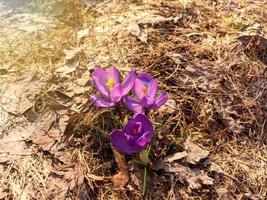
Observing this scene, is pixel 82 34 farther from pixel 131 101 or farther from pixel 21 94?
pixel 131 101

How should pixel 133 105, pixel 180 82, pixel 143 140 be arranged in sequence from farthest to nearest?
1. pixel 180 82
2. pixel 133 105
3. pixel 143 140

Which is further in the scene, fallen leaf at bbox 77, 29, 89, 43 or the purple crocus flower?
fallen leaf at bbox 77, 29, 89, 43

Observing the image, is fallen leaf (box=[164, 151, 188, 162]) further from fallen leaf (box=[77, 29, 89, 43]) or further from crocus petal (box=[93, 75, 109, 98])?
fallen leaf (box=[77, 29, 89, 43])

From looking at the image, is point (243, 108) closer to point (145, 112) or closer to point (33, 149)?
point (145, 112)

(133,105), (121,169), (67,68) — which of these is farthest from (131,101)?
(67,68)

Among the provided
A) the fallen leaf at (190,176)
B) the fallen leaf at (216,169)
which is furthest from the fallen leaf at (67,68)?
the fallen leaf at (216,169)

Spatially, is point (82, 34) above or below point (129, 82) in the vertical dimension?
below

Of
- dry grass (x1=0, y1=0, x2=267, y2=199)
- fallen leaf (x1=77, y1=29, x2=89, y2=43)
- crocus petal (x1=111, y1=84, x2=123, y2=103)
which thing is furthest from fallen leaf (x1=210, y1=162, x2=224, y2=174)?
fallen leaf (x1=77, y1=29, x2=89, y2=43)
